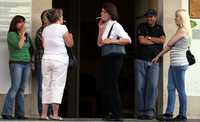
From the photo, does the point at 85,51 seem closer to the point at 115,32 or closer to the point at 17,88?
the point at 17,88

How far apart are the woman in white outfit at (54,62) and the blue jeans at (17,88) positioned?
67cm

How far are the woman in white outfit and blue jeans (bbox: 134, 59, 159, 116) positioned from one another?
1.72 meters

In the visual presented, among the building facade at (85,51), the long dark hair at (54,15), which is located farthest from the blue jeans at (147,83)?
the long dark hair at (54,15)

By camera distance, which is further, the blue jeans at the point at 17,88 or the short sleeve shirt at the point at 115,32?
the blue jeans at the point at 17,88

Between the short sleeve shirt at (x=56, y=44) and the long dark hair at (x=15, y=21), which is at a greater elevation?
the long dark hair at (x=15, y=21)

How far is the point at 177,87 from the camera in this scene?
1121cm

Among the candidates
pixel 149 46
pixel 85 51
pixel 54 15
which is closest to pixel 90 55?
pixel 85 51

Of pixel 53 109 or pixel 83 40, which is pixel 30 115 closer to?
pixel 53 109

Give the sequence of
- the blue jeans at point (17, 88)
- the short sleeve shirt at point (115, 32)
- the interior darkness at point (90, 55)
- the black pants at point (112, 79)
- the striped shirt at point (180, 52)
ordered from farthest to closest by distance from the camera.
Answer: the interior darkness at point (90, 55) → the blue jeans at point (17, 88) → the striped shirt at point (180, 52) → the short sleeve shirt at point (115, 32) → the black pants at point (112, 79)

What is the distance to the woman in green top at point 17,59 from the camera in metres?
11.2

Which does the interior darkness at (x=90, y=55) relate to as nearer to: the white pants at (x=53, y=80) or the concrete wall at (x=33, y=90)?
the concrete wall at (x=33, y=90)

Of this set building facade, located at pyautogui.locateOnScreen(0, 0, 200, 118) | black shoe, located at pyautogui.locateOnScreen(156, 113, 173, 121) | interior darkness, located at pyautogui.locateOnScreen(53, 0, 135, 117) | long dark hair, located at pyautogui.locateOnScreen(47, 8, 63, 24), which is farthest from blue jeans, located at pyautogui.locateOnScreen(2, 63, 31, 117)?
interior darkness, located at pyautogui.locateOnScreen(53, 0, 135, 117)

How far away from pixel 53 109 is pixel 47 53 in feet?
3.24

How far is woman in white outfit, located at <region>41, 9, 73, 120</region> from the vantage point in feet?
35.0
